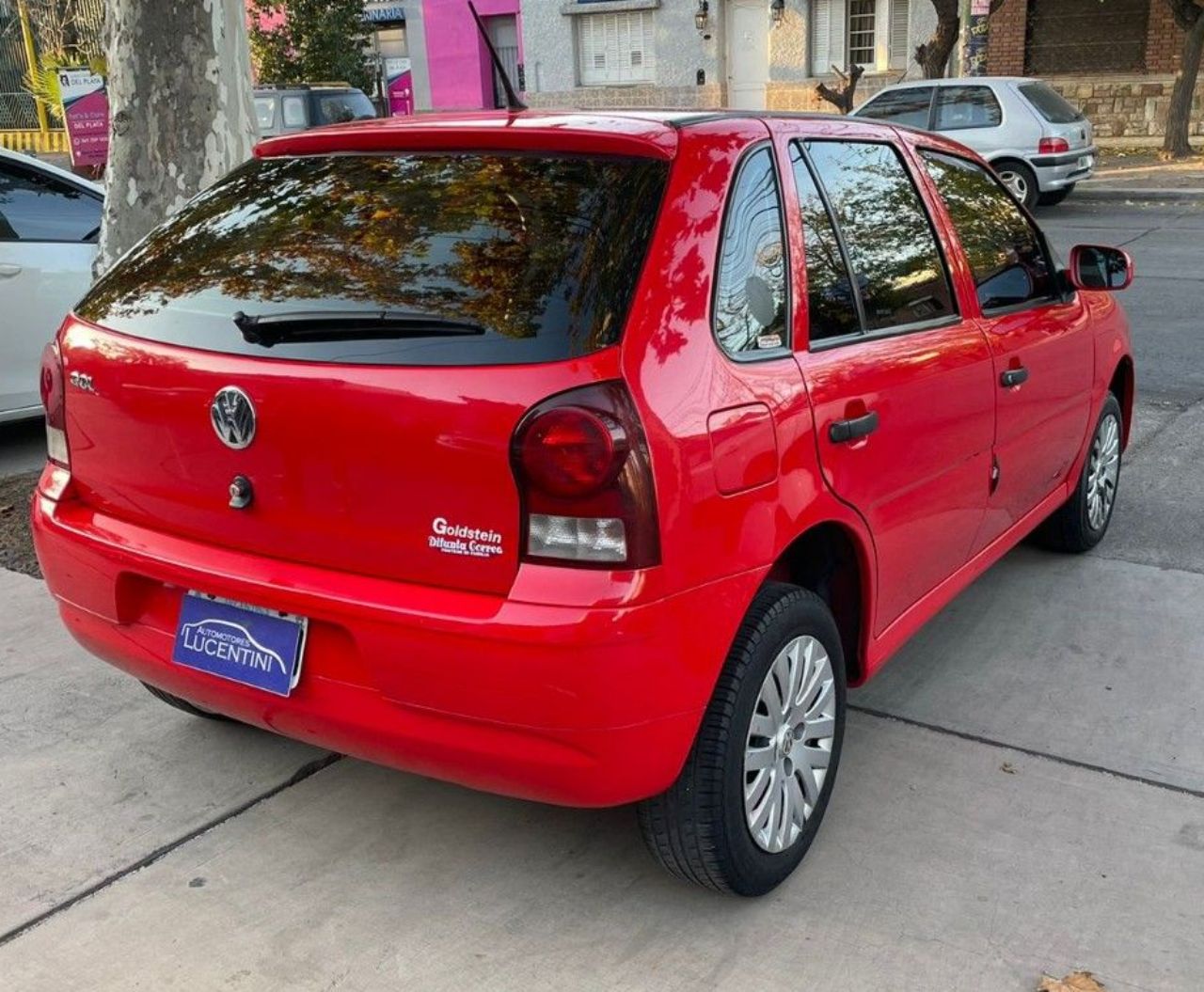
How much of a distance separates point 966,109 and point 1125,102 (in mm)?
8684

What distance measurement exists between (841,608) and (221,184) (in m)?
1.94

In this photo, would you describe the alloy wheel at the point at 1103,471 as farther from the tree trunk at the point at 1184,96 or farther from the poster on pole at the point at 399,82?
the poster on pole at the point at 399,82

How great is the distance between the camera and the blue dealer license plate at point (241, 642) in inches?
106

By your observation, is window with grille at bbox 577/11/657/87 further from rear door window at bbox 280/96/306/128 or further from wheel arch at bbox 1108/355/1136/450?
wheel arch at bbox 1108/355/1136/450

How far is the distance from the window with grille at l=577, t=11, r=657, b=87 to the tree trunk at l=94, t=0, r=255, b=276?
23.4 meters

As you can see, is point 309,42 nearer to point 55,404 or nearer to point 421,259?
point 55,404

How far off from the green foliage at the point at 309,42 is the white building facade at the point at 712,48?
4.15 metres

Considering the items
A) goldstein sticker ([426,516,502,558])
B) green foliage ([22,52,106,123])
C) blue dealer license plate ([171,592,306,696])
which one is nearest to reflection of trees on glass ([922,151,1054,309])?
goldstein sticker ([426,516,502,558])

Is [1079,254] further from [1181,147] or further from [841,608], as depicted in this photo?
[1181,147]

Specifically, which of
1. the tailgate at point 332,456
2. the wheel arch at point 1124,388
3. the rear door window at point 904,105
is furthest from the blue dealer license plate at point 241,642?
the rear door window at point 904,105

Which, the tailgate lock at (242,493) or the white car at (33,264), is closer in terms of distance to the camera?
the tailgate lock at (242,493)

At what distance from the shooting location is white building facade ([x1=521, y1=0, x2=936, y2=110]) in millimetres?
25391

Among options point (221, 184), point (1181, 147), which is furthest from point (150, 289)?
point (1181, 147)

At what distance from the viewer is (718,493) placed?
2.56 metres
